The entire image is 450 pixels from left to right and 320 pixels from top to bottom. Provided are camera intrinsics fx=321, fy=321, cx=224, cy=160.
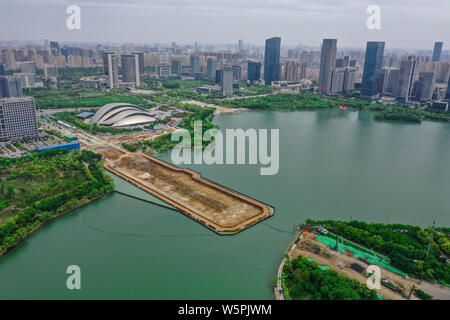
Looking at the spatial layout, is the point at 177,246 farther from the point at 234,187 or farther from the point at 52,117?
the point at 52,117

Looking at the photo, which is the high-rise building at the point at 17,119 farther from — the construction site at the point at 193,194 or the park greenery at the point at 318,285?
the park greenery at the point at 318,285

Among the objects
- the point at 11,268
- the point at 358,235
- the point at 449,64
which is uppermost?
the point at 449,64

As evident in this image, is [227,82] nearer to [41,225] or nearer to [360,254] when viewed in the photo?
[41,225]

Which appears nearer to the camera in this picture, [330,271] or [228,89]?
[330,271]

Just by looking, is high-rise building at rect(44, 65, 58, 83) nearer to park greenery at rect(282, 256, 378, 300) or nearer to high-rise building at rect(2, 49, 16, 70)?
high-rise building at rect(2, 49, 16, 70)

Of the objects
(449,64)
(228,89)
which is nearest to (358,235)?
(228,89)
